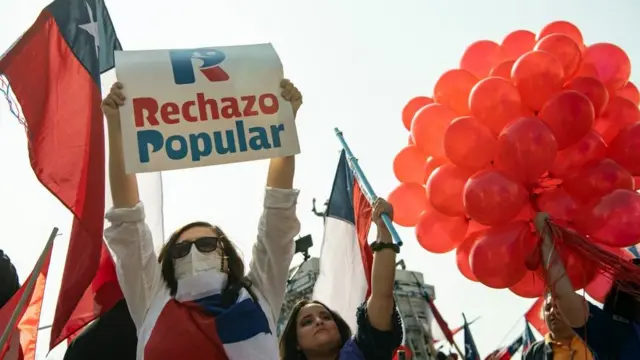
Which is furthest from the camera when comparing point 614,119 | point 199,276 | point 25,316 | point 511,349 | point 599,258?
point 511,349

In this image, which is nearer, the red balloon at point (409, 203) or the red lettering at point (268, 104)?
the red lettering at point (268, 104)

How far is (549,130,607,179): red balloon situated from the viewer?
477cm

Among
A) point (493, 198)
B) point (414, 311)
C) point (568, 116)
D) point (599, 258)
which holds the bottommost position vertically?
point (414, 311)

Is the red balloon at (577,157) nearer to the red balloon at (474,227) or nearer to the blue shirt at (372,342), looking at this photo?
the red balloon at (474,227)

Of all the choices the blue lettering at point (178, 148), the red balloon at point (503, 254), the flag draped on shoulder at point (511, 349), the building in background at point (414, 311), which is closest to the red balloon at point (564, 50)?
the red balloon at point (503, 254)

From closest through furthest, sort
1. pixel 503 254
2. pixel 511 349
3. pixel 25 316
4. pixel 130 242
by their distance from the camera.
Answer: pixel 130 242, pixel 503 254, pixel 25 316, pixel 511 349

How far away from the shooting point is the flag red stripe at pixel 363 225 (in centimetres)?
468

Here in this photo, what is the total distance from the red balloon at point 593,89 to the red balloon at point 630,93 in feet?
1.48

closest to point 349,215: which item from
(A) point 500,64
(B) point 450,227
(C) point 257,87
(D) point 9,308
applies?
(B) point 450,227

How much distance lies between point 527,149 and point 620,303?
107cm

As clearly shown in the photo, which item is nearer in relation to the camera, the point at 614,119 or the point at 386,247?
the point at 386,247

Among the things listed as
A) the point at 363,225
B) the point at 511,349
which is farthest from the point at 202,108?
the point at 511,349

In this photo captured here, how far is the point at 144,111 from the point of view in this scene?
351 cm

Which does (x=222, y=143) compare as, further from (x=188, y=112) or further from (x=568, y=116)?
(x=568, y=116)
